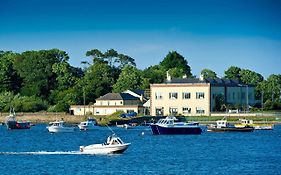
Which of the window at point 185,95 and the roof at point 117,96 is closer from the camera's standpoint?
the window at point 185,95

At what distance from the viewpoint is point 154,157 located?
237 feet

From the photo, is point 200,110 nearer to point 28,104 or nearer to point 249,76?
point 28,104

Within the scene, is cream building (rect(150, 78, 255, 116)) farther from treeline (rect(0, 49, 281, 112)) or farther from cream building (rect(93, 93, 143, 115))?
treeline (rect(0, 49, 281, 112))

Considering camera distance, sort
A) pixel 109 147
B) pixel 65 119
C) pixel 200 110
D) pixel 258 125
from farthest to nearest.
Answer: pixel 65 119 < pixel 200 110 < pixel 258 125 < pixel 109 147

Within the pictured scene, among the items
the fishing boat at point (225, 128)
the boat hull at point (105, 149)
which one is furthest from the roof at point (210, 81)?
the boat hull at point (105, 149)

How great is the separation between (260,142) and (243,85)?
2501 inches

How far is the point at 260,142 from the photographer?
93.4m

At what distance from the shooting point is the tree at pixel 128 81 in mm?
173837

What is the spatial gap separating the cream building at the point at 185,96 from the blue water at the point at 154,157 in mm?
44437

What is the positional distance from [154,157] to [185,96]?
7581cm

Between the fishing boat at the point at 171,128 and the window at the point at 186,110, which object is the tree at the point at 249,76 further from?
the fishing boat at the point at 171,128

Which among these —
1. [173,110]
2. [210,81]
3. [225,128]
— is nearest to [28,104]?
[173,110]

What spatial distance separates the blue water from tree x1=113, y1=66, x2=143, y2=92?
71498 millimetres

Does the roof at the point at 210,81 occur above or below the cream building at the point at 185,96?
above
